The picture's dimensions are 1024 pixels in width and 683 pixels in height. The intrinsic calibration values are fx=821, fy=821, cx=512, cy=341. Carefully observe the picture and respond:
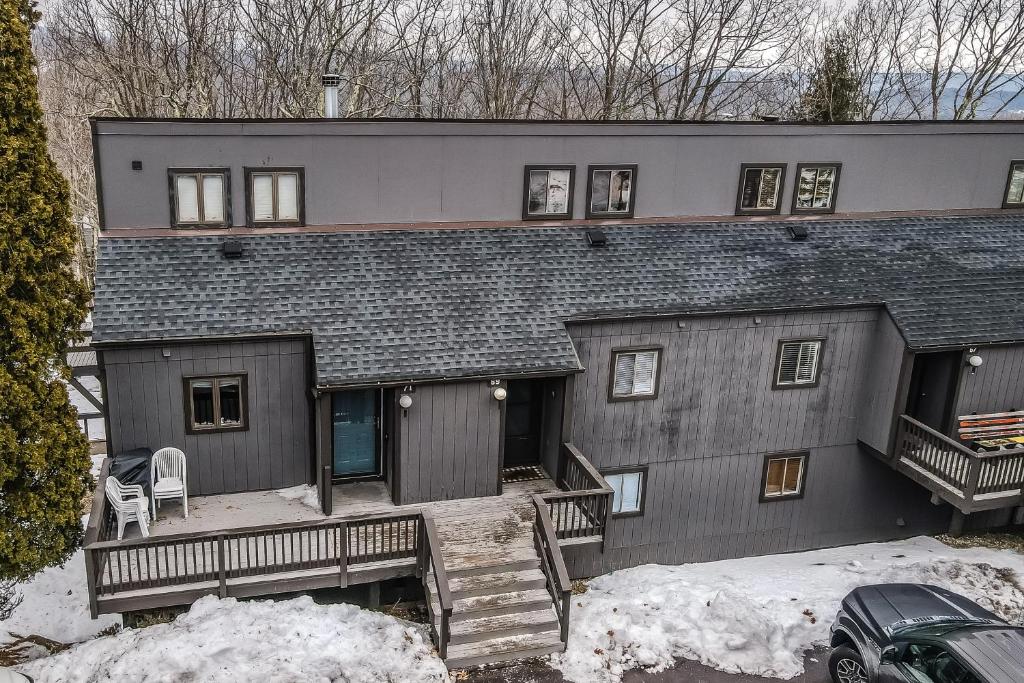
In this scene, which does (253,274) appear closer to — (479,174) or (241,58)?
(479,174)

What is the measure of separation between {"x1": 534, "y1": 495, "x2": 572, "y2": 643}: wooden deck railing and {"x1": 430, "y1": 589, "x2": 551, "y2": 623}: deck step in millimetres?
194

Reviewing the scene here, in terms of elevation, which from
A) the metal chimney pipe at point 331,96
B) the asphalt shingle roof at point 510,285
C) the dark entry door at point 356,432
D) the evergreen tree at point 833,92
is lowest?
the dark entry door at point 356,432

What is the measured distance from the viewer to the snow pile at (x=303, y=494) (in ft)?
41.9

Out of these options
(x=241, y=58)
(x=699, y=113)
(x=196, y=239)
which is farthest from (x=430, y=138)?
(x=699, y=113)

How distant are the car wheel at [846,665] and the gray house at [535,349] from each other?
11.7 feet

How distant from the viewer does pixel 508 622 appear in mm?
11156

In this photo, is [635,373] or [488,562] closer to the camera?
[488,562]

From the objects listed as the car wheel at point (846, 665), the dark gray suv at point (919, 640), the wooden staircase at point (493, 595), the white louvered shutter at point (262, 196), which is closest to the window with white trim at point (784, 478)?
the dark gray suv at point (919, 640)

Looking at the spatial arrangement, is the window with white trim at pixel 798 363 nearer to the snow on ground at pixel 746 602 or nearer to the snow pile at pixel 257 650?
the snow on ground at pixel 746 602

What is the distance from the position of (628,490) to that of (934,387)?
622 centimetres

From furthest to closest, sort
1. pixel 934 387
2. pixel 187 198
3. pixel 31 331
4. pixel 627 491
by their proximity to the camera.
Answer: pixel 934 387
pixel 627 491
pixel 187 198
pixel 31 331

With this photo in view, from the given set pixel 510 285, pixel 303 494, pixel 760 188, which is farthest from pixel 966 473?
pixel 303 494

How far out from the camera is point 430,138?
14.2 m

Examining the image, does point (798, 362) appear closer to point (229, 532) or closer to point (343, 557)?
point (343, 557)
